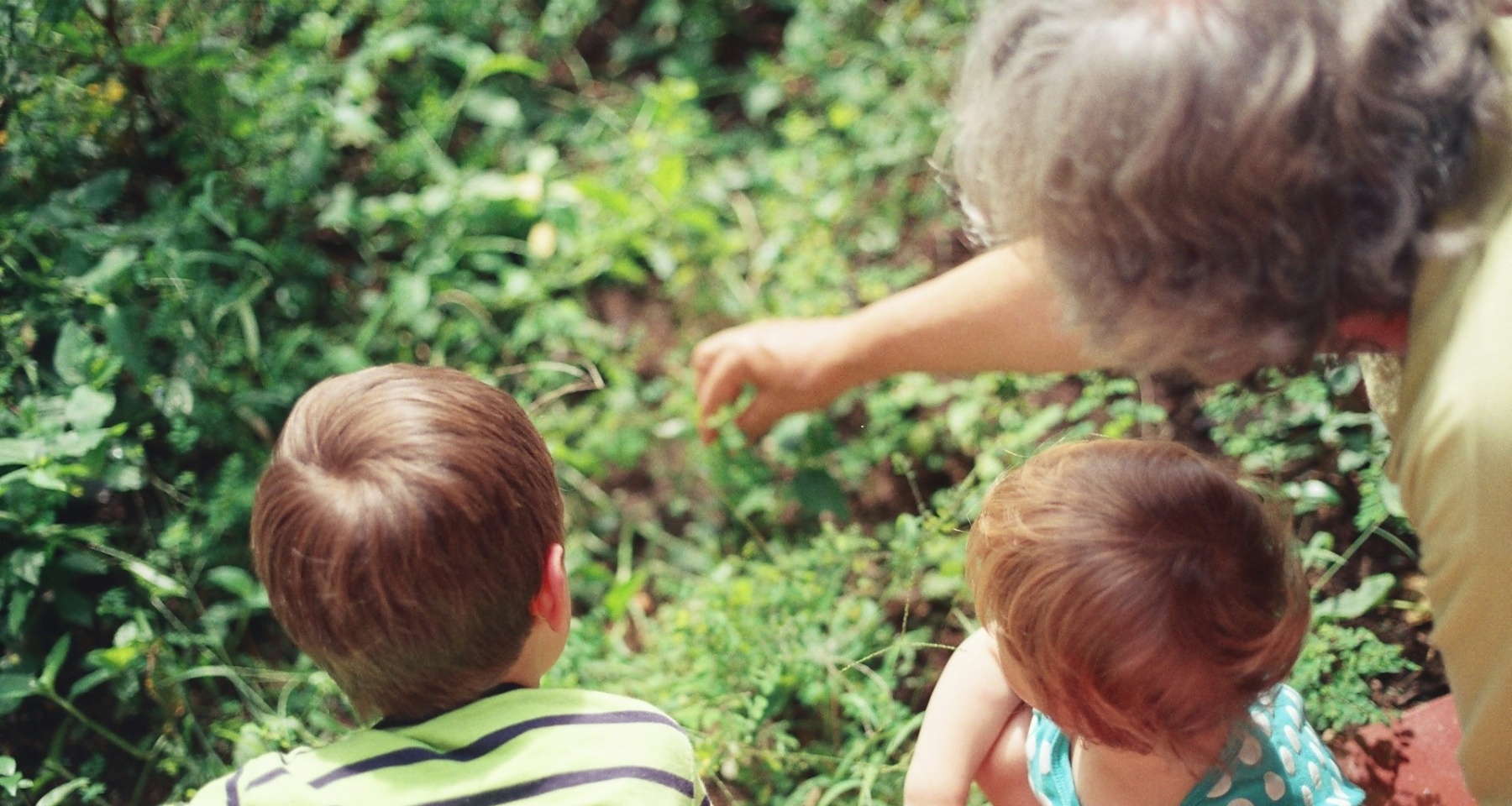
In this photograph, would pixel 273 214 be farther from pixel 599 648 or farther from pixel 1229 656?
pixel 1229 656

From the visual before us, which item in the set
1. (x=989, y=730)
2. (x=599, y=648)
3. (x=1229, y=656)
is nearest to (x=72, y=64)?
(x=599, y=648)

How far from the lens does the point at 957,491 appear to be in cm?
191

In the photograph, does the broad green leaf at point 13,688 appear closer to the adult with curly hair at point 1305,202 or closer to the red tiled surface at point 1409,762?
the adult with curly hair at point 1305,202

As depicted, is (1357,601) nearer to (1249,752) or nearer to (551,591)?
(1249,752)

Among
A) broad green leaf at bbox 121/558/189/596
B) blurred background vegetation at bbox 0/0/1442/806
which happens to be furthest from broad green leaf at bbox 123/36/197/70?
broad green leaf at bbox 121/558/189/596

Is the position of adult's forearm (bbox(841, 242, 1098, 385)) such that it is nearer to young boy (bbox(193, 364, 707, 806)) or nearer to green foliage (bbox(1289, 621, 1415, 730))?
green foliage (bbox(1289, 621, 1415, 730))

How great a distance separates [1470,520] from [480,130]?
235 centimetres

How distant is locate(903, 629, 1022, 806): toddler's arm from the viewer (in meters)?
1.49

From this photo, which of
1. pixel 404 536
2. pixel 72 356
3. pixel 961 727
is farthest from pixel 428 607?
pixel 72 356

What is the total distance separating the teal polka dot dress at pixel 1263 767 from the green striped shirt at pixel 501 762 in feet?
1.58

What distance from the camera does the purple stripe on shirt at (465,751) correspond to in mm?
1185

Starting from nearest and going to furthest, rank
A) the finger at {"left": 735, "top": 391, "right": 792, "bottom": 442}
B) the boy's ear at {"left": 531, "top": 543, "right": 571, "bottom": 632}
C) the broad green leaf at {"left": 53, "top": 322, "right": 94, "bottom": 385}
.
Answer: the boy's ear at {"left": 531, "top": 543, "right": 571, "bottom": 632}, the broad green leaf at {"left": 53, "top": 322, "right": 94, "bottom": 385}, the finger at {"left": 735, "top": 391, "right": 792, "bottom": 442}

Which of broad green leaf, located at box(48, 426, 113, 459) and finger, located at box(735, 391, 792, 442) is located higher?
broad green leaf, located at box(48, 426, 113, 459)

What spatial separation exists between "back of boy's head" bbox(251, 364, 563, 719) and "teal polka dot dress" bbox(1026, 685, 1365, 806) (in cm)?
68
